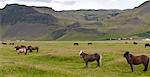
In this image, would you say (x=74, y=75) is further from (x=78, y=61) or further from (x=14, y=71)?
(x=78, y=61)

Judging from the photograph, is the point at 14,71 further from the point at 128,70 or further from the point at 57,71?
the point at 128,70

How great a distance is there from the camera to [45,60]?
5481 centimetres

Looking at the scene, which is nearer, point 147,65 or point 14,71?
point 14,71

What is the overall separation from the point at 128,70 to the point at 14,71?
47.5 feet

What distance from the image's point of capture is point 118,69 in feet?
133

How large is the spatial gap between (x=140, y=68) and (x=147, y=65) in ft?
6.06

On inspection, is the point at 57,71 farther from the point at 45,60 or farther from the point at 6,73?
the point at 45,60

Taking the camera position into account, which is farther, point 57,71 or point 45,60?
point 45,60

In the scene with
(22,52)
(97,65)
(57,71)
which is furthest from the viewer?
(22,52)

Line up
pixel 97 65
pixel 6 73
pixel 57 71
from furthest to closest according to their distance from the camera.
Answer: pixel 97 65 → pixel 57 71 → pixel 6 73

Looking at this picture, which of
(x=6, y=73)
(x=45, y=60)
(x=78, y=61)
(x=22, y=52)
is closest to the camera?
(x=6, y=73)

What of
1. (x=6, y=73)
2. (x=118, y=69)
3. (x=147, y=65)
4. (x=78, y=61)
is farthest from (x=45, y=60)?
(x=6, y=73)

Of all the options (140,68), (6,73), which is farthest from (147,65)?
(6,73)

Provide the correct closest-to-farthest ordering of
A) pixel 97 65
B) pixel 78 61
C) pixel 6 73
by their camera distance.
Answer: pixel 6 73, pixel 97 65, pixel 78 61
